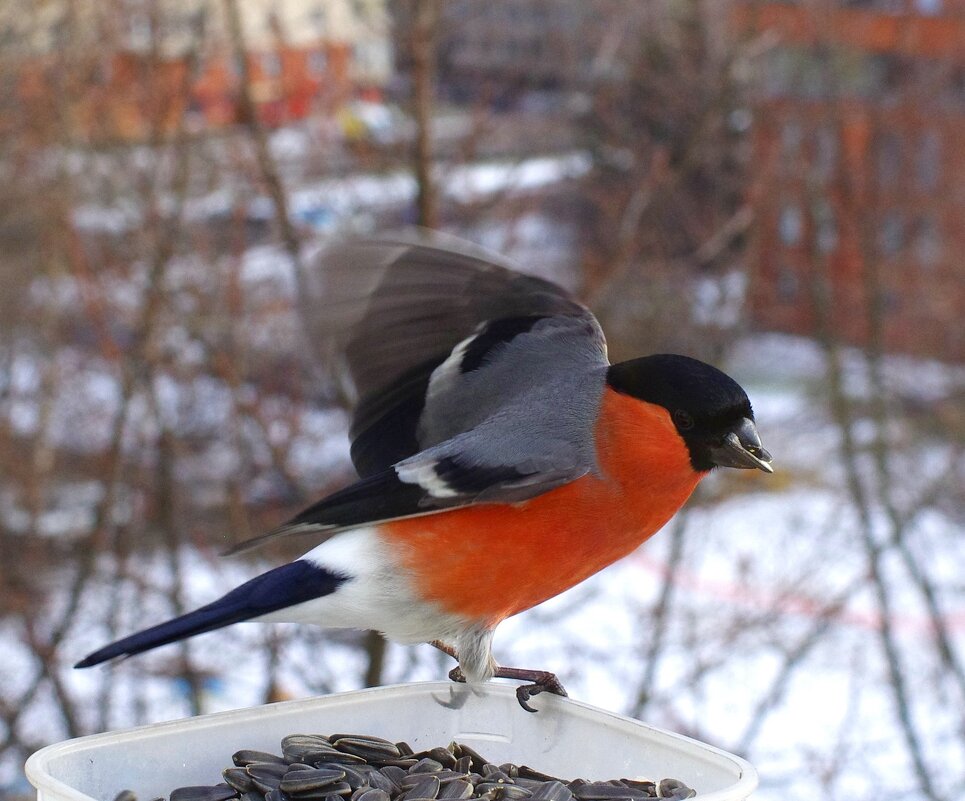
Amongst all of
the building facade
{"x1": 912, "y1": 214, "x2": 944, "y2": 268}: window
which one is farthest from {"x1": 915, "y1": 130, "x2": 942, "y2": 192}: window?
the building facade

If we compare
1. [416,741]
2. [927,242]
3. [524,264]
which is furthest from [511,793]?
[927,242]

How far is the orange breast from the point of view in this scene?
6.27 ft

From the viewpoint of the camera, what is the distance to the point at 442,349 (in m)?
2.31

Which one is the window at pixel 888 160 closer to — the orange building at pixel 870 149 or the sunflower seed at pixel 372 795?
the orange building at pixel 870 149

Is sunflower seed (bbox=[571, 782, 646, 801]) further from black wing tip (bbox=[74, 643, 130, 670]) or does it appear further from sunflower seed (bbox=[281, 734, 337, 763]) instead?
black wing tip (bbox=[74, 643, 130, 670])

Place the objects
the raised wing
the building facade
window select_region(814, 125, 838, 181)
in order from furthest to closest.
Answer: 1. window select_region(814, 125, 838, 181)
2. the building facade
3. the raised wing

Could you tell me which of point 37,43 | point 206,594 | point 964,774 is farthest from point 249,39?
point 964,774

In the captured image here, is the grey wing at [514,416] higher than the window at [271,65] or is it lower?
lower

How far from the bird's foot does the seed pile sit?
0.14 metres

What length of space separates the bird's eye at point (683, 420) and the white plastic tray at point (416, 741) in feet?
1.47

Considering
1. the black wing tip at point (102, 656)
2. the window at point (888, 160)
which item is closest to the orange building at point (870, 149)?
the window at point (888, 160)

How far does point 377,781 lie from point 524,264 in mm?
3212

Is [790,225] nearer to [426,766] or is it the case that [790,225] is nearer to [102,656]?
[426,766]

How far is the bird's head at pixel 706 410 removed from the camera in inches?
75.2
